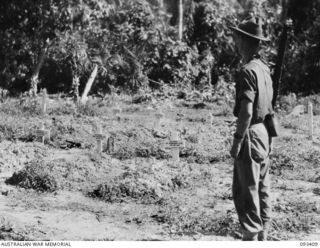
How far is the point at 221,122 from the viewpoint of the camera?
11711 mm

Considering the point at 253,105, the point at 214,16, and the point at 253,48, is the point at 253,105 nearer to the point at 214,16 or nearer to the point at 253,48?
the point at 253,48

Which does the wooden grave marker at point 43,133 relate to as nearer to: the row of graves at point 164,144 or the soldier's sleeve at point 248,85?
the row of graves at point 164,144

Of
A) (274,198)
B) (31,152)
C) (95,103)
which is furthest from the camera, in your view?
(95,103)

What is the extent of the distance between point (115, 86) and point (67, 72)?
1216mm

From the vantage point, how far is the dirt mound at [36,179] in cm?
731

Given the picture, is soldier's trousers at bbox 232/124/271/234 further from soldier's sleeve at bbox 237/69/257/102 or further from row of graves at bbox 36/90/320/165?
row of graves at bbox 36/90/320/165

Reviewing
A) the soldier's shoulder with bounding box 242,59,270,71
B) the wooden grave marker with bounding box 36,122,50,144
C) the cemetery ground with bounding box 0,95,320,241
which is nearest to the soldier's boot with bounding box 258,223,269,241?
the cemetery ground with bounding box 0,95,320,241

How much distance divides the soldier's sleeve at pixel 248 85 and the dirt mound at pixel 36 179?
3.05m

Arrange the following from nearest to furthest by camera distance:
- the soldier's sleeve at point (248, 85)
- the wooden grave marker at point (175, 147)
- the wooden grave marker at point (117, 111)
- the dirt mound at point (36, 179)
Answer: the soldier's sleeve at point (248, 85)
the dirt mound at point (36, 179)
the wooden grave marker at point (175, 147)
the wooden grave marker at point (117, 111)

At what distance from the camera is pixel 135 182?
7.24 metres

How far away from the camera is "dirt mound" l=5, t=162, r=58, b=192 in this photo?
7312 millimetres

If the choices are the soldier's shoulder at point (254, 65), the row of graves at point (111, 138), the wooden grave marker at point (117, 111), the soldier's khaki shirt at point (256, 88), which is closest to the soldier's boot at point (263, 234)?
the soldier's khaki shirt at point (256, 88)

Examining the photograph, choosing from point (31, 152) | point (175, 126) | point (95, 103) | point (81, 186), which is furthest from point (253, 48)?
point (95, 103)

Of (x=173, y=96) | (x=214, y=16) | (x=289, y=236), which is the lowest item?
(x=289, y=236)
